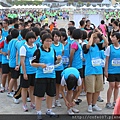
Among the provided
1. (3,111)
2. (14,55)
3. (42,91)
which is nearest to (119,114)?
(42,91)

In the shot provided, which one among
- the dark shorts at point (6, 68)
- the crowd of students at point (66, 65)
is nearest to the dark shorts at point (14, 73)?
the crowd of students at point (66, 65)

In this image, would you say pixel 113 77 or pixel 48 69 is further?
pixel 113 77

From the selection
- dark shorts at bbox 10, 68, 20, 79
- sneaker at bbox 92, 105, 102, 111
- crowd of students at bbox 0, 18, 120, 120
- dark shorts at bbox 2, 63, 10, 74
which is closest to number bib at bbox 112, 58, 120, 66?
crowd of students at bbox 0, 18, 120, 120

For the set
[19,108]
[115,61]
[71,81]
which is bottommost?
[19,108]

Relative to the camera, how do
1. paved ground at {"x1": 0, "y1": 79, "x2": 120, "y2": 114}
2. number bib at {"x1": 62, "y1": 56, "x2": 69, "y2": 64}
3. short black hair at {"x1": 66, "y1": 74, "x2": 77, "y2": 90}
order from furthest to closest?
number bib at {"x1": 62, "y1": 56, "x2": 69, "y2": 64}, paved ground at {"x1": 0, "y1": 79, "x2": 120, "y2": 114}, short black hair at {"x1": 66, "y1": 74, "x2": 77, "y2": 90}

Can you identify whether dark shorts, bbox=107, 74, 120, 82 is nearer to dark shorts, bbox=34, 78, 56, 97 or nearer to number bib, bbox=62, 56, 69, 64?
number bib, bbox=62, 56, 69, 64

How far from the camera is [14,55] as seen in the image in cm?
645

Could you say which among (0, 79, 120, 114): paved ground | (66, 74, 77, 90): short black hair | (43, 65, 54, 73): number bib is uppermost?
(43, 65, 54, 73): number bib

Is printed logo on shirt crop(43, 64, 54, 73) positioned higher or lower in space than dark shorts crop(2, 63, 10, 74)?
higher

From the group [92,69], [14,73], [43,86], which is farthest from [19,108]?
[92,69]

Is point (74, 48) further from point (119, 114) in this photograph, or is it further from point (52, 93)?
point (119, 114)

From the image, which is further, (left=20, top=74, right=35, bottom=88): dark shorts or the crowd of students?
(left=20, top=74, right=35, bottom=88): dark shorts

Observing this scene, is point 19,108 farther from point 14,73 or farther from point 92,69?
point 92,69

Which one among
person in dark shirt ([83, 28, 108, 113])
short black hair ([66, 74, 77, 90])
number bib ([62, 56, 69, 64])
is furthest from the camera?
number bib ([62, 56, 69, 64])
